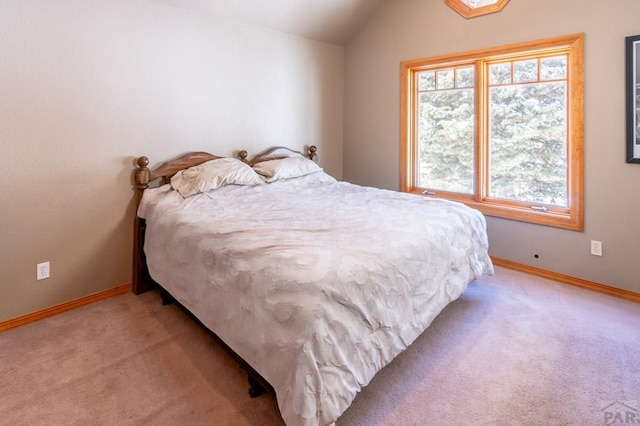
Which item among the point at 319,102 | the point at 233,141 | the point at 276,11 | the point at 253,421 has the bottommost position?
the point at 253,421

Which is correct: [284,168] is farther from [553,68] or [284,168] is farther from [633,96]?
[633,96]

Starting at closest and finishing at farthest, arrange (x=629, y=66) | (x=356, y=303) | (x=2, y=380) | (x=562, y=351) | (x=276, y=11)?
1. (x=356, y=303)
2. (x=2, y=380)
3. (x=562, y=351)
4. (x=629, y=66)
5. (x=276, y=11)

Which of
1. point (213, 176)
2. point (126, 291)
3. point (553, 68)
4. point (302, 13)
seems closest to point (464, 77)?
point (553, 68)

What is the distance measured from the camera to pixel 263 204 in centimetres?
282

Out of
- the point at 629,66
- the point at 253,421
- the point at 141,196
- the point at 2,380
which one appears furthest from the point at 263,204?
the point at 629,66

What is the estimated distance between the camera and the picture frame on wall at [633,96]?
2566 millimetres

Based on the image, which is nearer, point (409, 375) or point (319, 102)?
point (409, 375)

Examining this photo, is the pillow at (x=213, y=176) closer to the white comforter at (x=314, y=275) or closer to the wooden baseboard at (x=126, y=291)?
the white comforter at (x=314, y=275)

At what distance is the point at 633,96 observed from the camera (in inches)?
103

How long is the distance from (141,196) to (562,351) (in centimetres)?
312

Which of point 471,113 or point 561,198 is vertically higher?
point 471,113

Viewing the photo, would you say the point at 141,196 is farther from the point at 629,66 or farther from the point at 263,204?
the point at 629,66

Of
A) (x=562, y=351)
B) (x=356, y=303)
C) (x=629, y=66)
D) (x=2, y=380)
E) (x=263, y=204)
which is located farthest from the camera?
(x=263, y=204)

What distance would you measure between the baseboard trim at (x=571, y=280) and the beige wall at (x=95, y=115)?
277 centimetres
